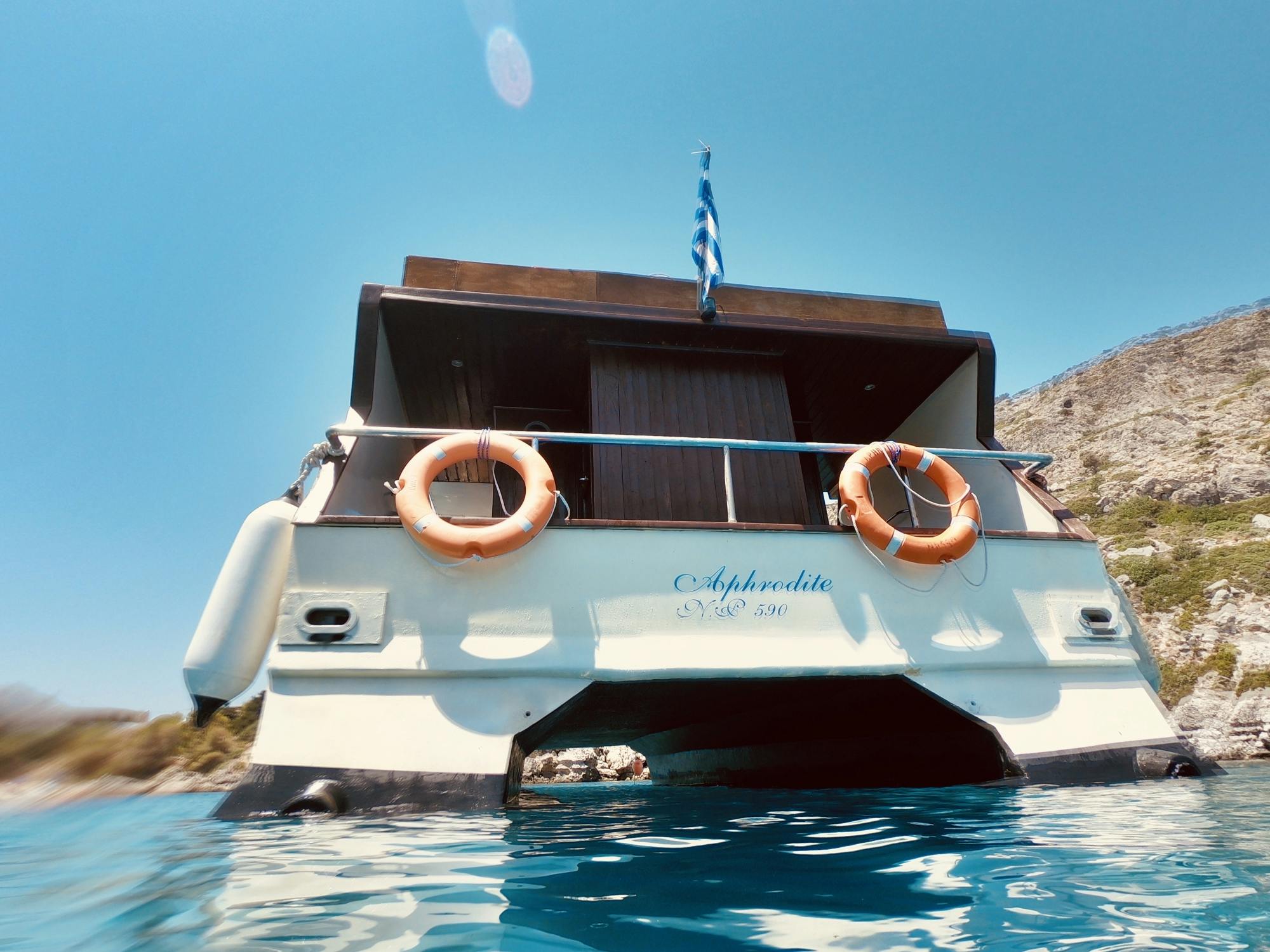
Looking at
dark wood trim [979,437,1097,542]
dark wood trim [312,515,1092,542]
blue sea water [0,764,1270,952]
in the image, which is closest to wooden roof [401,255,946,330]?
dark wood trim [979,437,1097,542]

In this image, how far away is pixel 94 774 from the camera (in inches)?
72.2

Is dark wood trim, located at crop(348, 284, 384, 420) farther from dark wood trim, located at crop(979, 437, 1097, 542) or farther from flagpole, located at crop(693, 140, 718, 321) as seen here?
dark wood trim, located at crop(979, 437, 1097, 542)

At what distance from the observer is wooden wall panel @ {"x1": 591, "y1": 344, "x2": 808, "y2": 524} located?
4.91 m

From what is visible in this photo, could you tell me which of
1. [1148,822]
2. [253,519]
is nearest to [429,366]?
[253,519]

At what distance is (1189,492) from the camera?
28875 millimetres

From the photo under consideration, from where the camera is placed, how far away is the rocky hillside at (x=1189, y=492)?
51.2 ft

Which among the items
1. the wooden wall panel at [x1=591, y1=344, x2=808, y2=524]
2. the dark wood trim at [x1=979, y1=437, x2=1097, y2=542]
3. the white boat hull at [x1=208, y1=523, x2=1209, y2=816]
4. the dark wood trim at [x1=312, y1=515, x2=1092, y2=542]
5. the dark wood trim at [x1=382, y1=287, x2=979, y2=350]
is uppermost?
the dark wood trim at [x1=382, y1=287, x2=979, y2=350]

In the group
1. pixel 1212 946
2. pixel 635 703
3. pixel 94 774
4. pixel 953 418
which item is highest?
pixel 953 418

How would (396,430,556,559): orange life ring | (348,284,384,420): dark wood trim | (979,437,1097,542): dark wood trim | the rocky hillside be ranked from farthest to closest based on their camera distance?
the rocky hillside
(348,284,384,420): dark wood trim
(979,437,1097,542): dark wood trim
(396,430,556,559): orange life ring

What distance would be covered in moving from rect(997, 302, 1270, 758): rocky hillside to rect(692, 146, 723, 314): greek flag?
12.6 meters

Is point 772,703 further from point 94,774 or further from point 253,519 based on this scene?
point 94,774

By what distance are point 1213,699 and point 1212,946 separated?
17.6m

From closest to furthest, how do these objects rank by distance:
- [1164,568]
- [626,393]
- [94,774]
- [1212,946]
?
[1212,946], [94,774], [626,393], [1164,568]

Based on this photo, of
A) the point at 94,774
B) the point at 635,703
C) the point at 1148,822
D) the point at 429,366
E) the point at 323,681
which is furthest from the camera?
the point at 429,366
